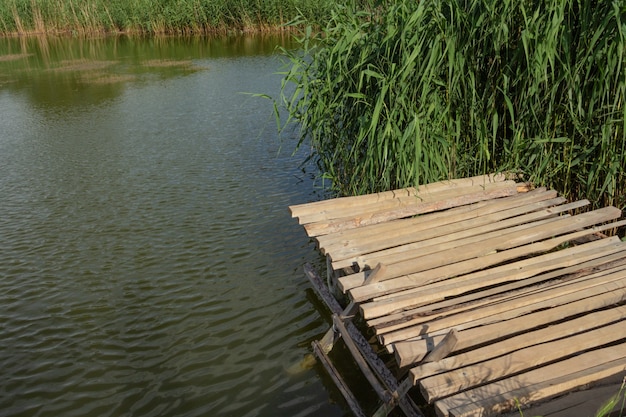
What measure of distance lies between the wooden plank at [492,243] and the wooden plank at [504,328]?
22.9 inches

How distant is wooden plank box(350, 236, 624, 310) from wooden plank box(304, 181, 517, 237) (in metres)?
0.78

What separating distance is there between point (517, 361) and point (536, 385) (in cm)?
A: 18

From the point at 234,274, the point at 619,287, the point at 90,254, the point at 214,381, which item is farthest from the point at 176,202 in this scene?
the point at 619,287

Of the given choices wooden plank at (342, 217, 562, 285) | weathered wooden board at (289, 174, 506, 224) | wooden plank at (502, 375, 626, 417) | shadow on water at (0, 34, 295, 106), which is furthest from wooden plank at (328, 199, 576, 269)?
shadow on water at (0, 34, 295, 106)

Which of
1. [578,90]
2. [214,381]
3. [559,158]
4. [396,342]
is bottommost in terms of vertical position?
[214,381]

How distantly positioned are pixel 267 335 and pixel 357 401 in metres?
1.08

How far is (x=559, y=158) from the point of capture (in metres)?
4.82

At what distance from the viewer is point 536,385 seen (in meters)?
2.71

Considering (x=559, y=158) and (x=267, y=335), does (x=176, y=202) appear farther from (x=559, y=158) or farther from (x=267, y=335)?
(x=559, y=158)

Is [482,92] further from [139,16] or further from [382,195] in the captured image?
[139,16]

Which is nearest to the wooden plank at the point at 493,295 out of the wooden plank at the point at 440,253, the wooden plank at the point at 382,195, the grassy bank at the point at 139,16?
the wooden plank at the point at 440,253

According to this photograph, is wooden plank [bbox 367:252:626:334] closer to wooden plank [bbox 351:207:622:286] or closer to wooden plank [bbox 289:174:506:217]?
wooden plank [bbox 351:207:622:286]

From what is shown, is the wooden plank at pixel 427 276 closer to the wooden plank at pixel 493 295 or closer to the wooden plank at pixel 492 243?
the wooden plank at pixel 492 243

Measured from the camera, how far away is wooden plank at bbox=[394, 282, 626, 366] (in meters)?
2.98
